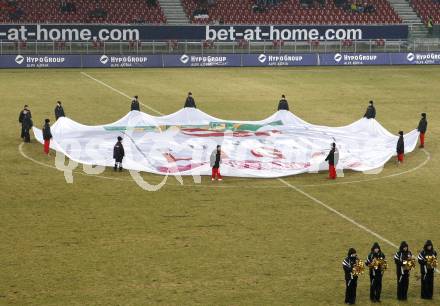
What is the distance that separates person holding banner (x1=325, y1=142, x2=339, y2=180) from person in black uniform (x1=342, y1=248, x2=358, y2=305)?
11.5 m

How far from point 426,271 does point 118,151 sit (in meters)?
14.4

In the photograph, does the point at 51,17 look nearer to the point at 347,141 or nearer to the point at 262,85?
the point at 262,85

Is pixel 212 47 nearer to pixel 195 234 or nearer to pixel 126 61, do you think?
pixel 126 61

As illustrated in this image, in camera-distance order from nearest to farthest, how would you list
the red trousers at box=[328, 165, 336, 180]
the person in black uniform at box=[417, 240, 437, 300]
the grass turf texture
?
the person in black uniform at box=[417, 240, 437, 300], the grass turf texture, the red trousers at box=[328, 165, 336, 180]

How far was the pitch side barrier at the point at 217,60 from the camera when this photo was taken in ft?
202

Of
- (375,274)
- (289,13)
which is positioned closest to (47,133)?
(375,274)

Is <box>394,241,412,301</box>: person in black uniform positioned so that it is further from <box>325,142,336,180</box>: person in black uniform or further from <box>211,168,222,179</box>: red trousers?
<box>211,168,222,179</box>: red trousers

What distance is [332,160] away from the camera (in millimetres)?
29266

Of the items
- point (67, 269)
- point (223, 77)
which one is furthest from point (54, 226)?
point (223, 77)

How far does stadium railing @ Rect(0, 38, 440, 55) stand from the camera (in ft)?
204

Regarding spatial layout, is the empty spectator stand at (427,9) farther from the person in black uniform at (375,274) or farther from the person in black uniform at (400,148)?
the person in black uniform at (375,274)

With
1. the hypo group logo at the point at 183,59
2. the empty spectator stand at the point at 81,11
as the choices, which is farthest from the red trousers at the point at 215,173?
the empty spectator stand at the point at 81,11

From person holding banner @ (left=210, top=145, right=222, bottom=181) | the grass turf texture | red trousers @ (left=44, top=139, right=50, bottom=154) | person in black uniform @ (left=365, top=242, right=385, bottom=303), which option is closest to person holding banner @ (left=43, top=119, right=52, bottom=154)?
red trousers @ (left=44, top=139, right=50, bottom=154)

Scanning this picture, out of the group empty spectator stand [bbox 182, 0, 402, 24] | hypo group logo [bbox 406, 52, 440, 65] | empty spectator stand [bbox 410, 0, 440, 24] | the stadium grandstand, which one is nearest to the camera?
hypo group logo [bbox 406, 52, 440, 65]
